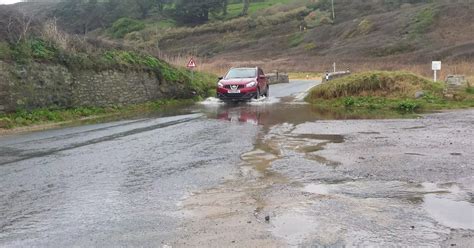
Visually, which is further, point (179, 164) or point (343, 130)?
point (343, 130)

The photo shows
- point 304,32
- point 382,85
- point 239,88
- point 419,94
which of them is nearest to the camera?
point 419,94

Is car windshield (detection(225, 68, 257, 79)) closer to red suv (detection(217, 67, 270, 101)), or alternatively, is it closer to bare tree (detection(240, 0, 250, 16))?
red suv (detection(217, 67, 270, 101))

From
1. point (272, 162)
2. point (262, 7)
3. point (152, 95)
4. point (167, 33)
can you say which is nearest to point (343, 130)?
point (272, 162)

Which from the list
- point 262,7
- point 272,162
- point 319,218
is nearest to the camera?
point 319,218

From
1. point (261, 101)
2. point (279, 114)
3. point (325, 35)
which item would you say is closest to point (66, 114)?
point (279, 114)

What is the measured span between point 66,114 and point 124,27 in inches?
3453

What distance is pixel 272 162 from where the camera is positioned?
9.77m

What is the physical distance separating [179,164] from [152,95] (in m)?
16.3

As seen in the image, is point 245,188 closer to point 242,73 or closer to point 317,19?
point 242,73

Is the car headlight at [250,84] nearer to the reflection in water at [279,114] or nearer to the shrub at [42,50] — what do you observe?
the reflection in water at [279,114]

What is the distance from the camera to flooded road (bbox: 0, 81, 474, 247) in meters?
5.91

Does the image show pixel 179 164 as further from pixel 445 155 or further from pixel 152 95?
pixel 152 95

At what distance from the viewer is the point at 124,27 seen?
4104 inches

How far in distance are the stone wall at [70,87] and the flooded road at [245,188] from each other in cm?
495
